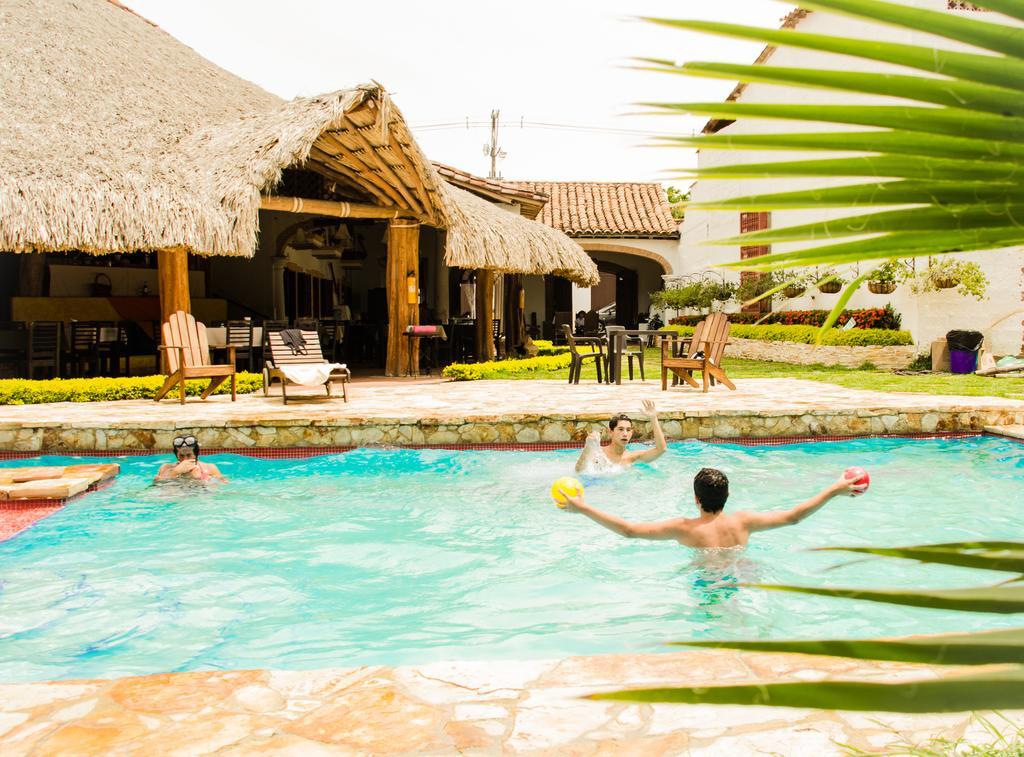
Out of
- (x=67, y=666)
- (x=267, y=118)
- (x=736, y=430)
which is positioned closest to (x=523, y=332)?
(x=267, y=118)

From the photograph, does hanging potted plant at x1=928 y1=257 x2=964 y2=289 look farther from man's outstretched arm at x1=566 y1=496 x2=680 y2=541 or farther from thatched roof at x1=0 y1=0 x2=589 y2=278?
man's outstretched arm at x1=566 y1=496 x2=680 y2=541

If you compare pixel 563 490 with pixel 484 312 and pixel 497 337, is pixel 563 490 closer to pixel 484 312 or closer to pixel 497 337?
pixel 484 312

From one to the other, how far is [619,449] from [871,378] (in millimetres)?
7128

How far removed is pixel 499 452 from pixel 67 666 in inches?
176

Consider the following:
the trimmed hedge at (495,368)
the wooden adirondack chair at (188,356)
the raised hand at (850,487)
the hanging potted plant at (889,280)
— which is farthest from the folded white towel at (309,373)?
the hanging potted plant at (889,280)

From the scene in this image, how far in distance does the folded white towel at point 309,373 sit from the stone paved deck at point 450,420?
257 mm

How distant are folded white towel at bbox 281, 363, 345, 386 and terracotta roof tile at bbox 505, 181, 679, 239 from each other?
51.5 feet

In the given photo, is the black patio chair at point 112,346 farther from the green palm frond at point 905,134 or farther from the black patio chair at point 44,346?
the green palm frond at point 905,134

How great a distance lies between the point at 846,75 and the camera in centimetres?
60

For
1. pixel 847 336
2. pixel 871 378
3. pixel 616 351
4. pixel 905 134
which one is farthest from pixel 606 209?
pixel 905 134

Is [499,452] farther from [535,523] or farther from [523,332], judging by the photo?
[523,332]

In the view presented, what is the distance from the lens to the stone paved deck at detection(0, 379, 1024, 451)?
781 centimetres

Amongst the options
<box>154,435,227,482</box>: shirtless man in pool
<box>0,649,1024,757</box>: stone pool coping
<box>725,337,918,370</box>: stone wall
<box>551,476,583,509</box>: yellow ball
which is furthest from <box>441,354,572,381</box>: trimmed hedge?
<box>0,649,1024,757</box>: stone pool coping

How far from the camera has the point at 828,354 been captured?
16391 mm
